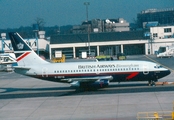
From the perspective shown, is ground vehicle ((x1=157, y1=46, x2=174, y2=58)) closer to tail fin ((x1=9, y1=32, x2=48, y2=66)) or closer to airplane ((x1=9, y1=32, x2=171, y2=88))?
airplane ((x1=9, y1=32, x2=171, y2=88))

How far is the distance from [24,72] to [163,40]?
80265 mm

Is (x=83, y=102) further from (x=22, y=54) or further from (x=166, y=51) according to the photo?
(x=166, y=51)

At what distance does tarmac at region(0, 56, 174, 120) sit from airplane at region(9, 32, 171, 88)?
4.45 ft

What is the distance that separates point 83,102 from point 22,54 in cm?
1488

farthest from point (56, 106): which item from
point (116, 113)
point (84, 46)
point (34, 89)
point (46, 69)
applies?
point (84, 46)

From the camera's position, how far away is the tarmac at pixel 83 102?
127ft

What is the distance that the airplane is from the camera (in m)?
53.0

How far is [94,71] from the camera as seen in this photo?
5362 centimetres

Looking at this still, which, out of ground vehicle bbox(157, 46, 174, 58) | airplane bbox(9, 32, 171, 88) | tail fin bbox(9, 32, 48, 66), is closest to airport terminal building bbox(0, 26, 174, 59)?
ground vehicle bbox(157, 46, 174, 58)

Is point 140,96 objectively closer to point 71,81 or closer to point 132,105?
point 132,105

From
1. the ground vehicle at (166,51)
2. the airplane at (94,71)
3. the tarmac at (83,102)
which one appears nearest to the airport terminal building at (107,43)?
the ground vehicle at (166,51)

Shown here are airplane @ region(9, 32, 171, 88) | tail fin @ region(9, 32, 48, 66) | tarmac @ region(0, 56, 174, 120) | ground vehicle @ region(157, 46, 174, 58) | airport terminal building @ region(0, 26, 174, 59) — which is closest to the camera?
tarmac @ region(0, 56, 174, 120)

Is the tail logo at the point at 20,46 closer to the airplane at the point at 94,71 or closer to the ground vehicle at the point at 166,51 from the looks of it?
the airplane at the point at 94,71

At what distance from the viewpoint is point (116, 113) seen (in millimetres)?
38250
